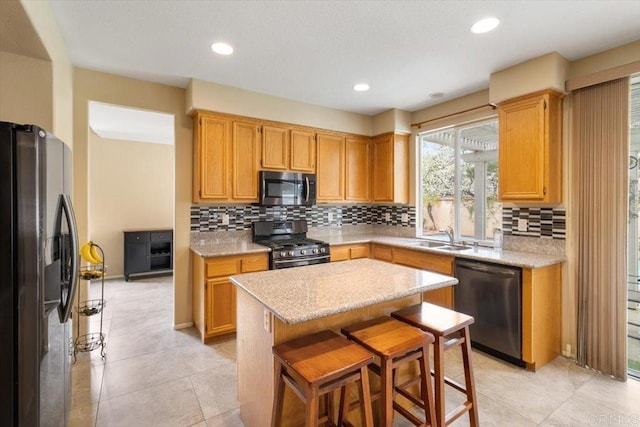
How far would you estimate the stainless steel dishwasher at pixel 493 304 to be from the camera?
2.59 meters

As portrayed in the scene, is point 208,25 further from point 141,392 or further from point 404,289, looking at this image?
point 141,392

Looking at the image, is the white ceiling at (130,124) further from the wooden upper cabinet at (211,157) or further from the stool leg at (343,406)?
the stool leg at (343,406)

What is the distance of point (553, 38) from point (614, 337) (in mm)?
2371

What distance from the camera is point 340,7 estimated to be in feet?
6.56

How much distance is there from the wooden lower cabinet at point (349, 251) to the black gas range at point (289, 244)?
0.17m

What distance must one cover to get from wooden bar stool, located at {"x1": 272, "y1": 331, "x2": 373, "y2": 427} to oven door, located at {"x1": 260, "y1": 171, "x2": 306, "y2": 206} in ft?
7.26

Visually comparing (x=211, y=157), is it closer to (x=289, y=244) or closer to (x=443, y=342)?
(x=289, y=244)

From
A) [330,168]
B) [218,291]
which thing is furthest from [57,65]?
[330,168]

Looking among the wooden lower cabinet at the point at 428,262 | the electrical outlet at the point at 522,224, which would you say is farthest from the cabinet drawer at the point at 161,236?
the electrical outlet at the point at 522,224

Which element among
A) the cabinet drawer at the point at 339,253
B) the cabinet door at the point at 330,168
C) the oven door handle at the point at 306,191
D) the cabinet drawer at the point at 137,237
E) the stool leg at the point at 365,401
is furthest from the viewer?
the cabinet drawer at the point at 137,237

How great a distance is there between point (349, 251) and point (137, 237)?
3.88 metres

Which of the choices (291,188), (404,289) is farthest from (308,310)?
(291,188)

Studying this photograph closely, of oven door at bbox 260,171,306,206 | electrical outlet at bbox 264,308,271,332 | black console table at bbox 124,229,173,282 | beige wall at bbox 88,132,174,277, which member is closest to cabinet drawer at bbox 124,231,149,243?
black console table at bbox 124,229,173,282

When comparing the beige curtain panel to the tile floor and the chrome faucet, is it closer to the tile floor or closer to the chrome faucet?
the tile floor
